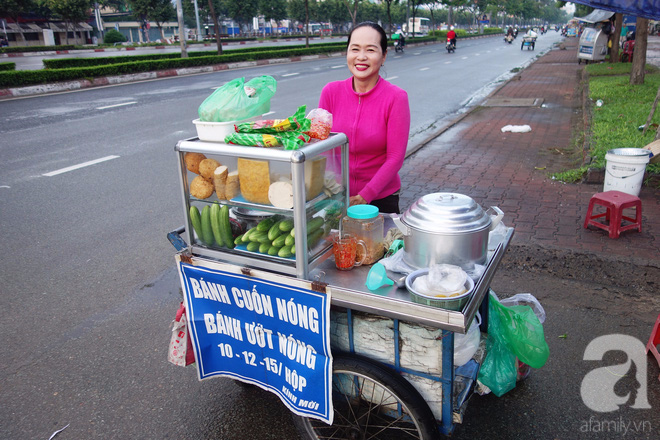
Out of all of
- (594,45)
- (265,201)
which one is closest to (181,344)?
(265,201)

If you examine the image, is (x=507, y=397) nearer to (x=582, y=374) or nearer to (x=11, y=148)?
(x=582, y=374)

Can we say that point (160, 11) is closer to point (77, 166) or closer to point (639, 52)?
point (639, 52)

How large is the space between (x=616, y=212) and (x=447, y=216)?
10.6 feet

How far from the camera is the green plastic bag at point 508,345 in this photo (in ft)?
8.03

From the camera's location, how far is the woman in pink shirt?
2510 mm

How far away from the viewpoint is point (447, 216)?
2010mm

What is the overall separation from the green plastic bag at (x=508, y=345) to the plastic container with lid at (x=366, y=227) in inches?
27.8

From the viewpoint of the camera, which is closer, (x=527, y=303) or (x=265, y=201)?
(x=265, y=201)

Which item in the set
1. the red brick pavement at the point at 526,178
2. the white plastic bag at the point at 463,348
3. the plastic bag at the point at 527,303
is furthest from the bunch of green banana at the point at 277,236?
the red brick pavement at the point at 526,178

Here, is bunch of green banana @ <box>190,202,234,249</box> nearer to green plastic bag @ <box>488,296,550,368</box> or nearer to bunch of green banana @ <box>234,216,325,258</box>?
bunch of green banana @ <box>234,216,325,258</box>

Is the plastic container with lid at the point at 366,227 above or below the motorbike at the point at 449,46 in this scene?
below

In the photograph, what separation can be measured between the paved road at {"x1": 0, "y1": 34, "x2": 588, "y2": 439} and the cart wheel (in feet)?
0.97

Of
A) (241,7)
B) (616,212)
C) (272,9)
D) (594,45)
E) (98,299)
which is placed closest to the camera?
(98,299)

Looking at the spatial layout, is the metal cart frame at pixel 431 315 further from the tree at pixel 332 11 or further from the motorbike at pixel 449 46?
the tree at pixel 332 11
